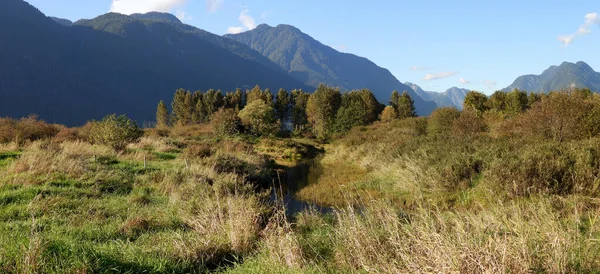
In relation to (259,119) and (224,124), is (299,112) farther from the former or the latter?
(224,124)

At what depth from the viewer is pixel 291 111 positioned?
6156 cm

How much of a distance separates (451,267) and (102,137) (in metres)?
19.7

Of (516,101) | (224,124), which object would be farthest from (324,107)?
(516,101)

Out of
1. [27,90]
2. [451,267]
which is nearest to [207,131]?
[451,267]

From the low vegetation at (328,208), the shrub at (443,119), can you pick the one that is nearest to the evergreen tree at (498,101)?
the shrub at (443,119)

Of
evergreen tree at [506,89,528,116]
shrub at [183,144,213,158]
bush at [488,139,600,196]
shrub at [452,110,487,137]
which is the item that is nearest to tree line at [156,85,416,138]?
evergreen tree at [506,89,528,116]

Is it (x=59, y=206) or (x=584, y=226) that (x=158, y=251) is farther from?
(x=584, y=226)

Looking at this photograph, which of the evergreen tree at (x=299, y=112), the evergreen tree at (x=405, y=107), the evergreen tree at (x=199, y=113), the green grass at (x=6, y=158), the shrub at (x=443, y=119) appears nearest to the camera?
the green grass at (x=6, y=158)

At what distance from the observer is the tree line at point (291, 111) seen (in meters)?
44.6

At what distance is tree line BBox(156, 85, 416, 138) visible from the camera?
1756 inches

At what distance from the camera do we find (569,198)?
8.77m

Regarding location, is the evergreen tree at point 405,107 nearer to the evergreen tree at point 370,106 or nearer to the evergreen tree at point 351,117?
the evergreen tree at point 370,106

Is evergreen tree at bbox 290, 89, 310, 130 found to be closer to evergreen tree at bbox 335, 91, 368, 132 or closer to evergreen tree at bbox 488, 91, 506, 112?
evergreen tree at bbox 335, 91, 368, 132

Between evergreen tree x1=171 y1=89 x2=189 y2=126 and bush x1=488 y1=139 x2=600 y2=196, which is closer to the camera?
bush x1=488 y1=139 x2=600 y2=196
